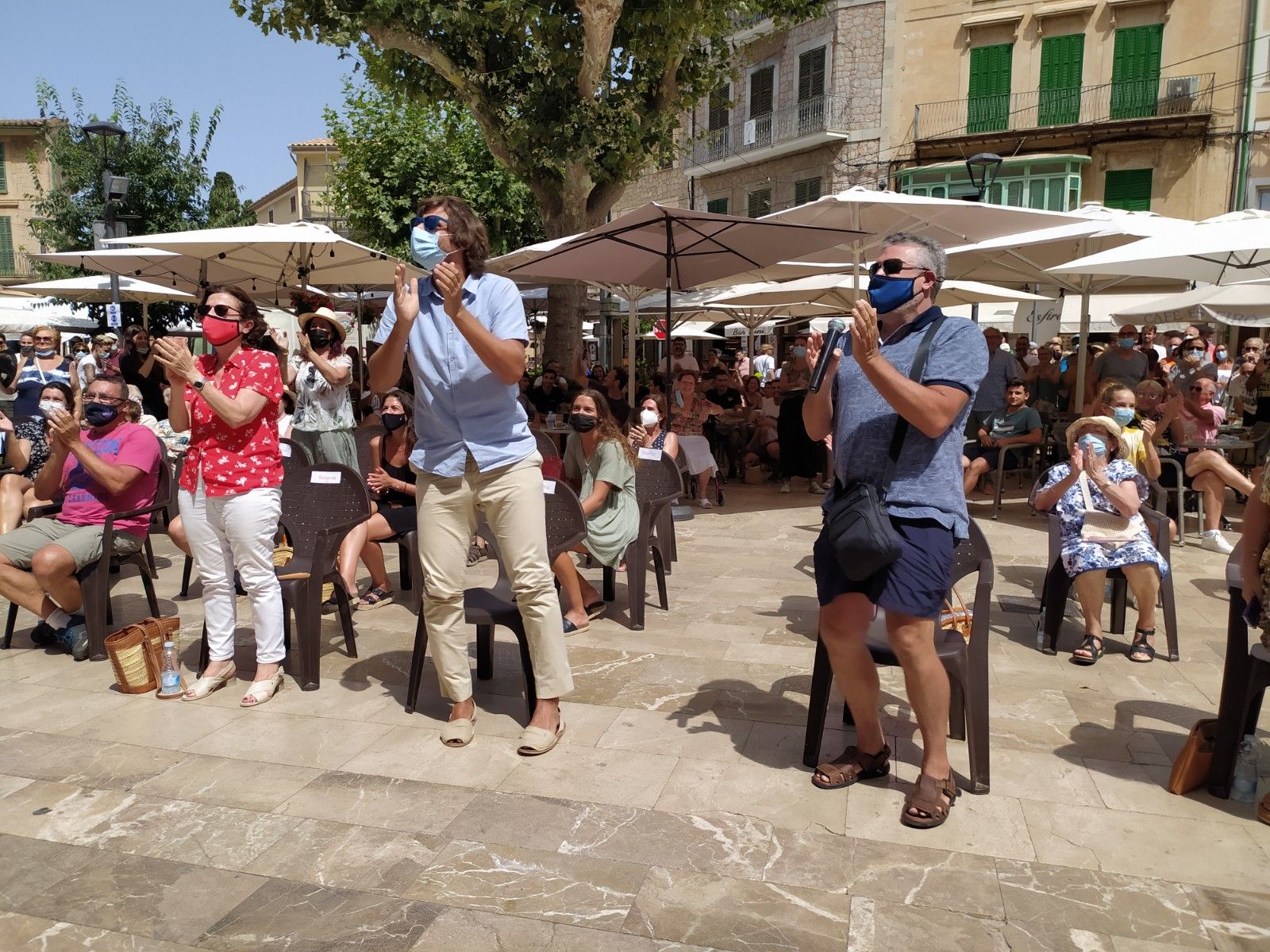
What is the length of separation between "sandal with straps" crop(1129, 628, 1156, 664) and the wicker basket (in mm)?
4440

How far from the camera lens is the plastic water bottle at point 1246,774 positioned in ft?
10.5

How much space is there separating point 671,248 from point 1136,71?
19.2m

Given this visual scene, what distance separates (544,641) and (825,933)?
1.52 meters

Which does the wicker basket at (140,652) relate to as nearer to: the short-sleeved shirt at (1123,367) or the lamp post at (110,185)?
the short-sleeved shirt at (1123,367)

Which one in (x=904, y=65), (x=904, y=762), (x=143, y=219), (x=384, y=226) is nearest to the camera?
(x=904, y=762)

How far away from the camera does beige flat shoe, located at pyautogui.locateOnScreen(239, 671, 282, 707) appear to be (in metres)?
4.06

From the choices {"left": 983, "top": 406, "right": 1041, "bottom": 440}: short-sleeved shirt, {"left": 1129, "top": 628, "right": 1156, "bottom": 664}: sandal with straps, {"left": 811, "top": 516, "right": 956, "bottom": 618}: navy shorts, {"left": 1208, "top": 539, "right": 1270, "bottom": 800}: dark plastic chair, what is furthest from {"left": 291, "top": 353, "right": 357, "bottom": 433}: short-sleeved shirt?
{"left": 983, "top": 406, "right": 1041, "bottom": 440}: short-sleeved shirt

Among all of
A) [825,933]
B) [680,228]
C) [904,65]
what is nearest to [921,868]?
[825,933]

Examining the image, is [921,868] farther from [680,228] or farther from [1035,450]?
[1035,450]

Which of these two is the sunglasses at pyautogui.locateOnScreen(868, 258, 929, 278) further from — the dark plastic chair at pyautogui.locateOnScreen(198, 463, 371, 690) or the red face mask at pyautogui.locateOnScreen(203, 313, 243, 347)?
the dark plastic chair at pyautogui.locateOnScreen(198, 463, 371, 690)

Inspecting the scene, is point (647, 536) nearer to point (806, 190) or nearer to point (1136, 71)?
point (1136, 71)

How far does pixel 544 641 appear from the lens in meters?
3.60

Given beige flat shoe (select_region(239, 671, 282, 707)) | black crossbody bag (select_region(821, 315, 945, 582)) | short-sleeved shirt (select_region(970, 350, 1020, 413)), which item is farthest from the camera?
short-sleeved shirt (select_region(970, 350, 1020, 413))

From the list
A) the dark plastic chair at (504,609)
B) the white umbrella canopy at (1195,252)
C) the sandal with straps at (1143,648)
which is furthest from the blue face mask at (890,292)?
the white umbrella canopy at (1195,252)
